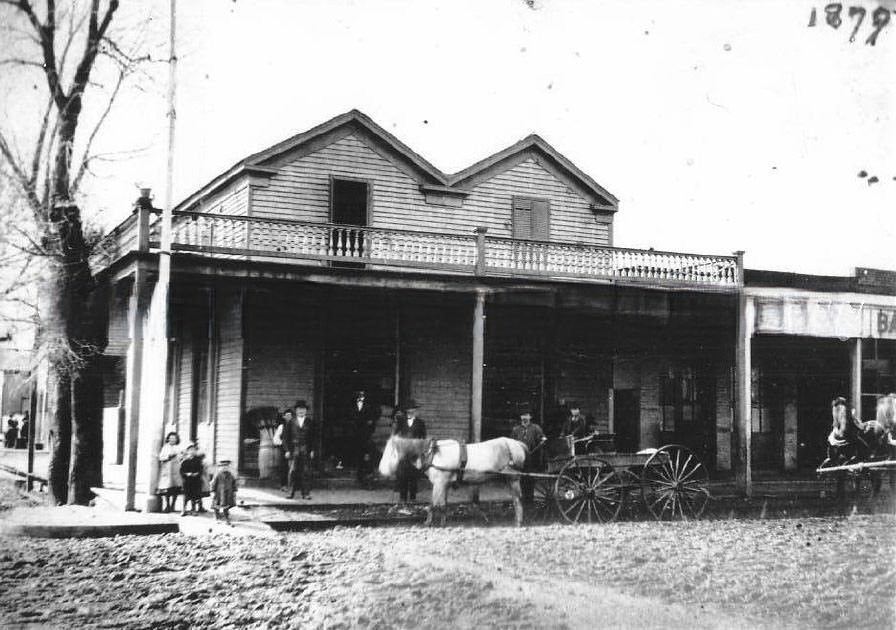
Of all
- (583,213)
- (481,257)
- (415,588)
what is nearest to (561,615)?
(415,588)

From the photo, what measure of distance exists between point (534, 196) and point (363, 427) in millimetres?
7786

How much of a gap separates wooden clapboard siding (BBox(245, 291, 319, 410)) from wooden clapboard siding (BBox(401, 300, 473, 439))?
213cm

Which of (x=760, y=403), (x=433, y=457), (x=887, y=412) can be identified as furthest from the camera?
(x=760, y=403)

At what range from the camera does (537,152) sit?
76.8 ft

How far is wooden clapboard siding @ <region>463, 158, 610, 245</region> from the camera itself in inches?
894

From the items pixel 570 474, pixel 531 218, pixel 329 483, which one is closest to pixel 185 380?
pixel 329 483

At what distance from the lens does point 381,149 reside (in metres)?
21.5

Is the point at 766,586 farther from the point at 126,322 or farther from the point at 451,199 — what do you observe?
the point at 126,322

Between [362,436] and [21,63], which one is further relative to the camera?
[362,436]

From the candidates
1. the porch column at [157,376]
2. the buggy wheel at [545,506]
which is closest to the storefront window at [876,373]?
the buggy wheel at [545,506]

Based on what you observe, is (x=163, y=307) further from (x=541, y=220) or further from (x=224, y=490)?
(x=541, y=220)

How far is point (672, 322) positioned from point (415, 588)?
1352 cm

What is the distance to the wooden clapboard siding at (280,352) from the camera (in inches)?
746

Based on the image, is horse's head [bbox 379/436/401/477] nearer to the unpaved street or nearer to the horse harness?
the horse harness
